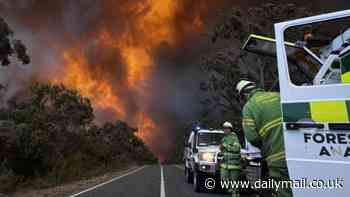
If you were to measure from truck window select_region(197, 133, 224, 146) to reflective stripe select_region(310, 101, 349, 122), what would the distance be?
12.4m

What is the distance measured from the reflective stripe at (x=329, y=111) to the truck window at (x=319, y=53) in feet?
1.02

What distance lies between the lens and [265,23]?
104ft

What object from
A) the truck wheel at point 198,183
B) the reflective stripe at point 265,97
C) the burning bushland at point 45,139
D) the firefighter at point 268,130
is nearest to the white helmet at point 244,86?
the firefighter at point 268,130

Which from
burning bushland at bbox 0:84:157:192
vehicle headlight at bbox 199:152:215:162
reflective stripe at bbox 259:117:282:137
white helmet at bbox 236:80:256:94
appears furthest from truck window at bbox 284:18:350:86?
burning bushland at bbox 0:84:157:192

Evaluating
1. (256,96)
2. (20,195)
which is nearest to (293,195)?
(256,96)

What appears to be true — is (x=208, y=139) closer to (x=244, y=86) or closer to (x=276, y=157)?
(x=244, y=86)

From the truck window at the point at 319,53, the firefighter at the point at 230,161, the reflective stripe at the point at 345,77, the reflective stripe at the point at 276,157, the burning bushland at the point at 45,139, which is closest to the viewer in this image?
the reflective stripe at the point at 345,77

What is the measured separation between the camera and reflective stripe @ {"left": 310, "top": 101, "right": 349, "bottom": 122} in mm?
3141

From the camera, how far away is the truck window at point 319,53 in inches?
139

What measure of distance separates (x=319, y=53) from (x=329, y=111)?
0.89 meters

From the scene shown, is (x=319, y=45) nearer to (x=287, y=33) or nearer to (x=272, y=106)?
(x=287, y=33)

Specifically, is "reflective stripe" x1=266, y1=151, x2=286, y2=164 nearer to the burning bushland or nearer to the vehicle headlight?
the vehicle headlight

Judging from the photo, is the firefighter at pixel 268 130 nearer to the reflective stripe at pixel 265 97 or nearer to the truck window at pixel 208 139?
the reflective stripe at pixel 265 97

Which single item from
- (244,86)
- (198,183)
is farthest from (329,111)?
(198,183)
